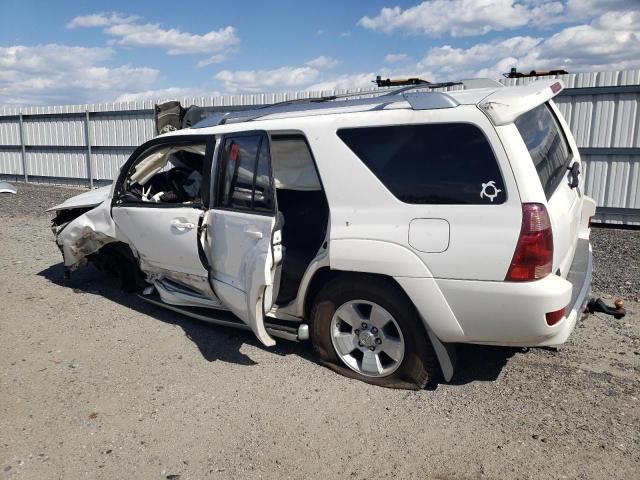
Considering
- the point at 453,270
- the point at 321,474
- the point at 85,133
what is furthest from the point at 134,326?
the point at 85,133

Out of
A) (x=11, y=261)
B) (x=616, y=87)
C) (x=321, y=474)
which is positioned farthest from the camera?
(x=616, y=87)

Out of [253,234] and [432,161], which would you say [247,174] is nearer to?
[253,234]

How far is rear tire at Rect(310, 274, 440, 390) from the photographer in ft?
11.8

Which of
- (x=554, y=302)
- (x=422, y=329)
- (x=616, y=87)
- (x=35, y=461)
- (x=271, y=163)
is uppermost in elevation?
(x=616, y=87)

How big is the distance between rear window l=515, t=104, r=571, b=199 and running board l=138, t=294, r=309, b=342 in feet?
6.46

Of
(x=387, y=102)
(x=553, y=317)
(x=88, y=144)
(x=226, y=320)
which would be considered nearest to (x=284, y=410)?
(x=226, y=320)

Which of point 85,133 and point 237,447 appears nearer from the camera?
point 237,447

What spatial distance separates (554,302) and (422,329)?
829 mm

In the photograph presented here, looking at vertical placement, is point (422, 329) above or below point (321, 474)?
above

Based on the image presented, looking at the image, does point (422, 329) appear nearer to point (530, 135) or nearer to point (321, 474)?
point (321, 474)

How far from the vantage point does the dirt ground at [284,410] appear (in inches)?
119

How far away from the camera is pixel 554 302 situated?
313cm

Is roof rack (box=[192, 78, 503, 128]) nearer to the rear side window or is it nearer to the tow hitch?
the rear side window

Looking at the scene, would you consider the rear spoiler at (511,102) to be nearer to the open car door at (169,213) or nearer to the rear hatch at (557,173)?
the rear hatch at (557,173)
